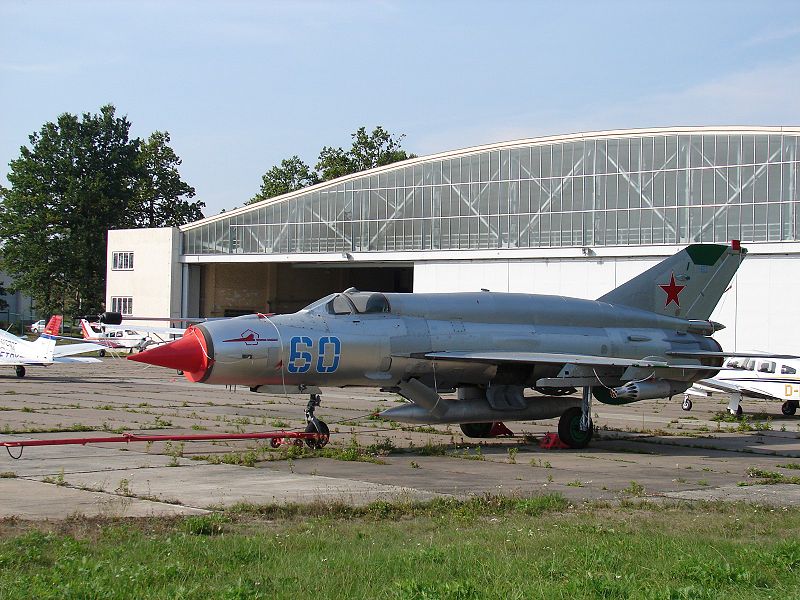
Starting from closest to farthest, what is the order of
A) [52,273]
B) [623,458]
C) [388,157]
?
1. [623,458]
2. [52,273]
3. [388,157]

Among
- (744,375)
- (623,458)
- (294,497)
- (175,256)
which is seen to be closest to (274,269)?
(175,256)

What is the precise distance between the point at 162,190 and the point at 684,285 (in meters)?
74.8

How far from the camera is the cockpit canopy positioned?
648 inches

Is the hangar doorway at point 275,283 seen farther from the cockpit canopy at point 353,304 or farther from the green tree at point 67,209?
the cockpit canopy at point 353,304

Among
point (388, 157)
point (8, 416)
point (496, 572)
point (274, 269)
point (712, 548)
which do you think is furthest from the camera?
point (388, 157)

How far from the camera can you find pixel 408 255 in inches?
1861

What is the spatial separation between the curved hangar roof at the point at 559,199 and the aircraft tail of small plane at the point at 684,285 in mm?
17949

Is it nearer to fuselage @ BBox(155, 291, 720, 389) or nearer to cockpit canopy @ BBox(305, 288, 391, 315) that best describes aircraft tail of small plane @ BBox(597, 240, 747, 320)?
fuselage @ BBox(155, 291, 720, 389)

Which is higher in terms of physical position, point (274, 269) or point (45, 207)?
point (45, 207)

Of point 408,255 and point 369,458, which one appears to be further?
point 408,255

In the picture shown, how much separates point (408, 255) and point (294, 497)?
121 ft

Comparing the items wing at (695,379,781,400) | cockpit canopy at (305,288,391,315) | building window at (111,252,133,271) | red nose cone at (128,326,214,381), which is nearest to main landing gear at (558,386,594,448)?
cockpit canopy at (305,288,391,315)

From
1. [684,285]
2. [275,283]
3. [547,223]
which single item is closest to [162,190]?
[275,283]

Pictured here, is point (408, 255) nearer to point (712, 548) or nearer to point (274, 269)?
point (274, 269)
